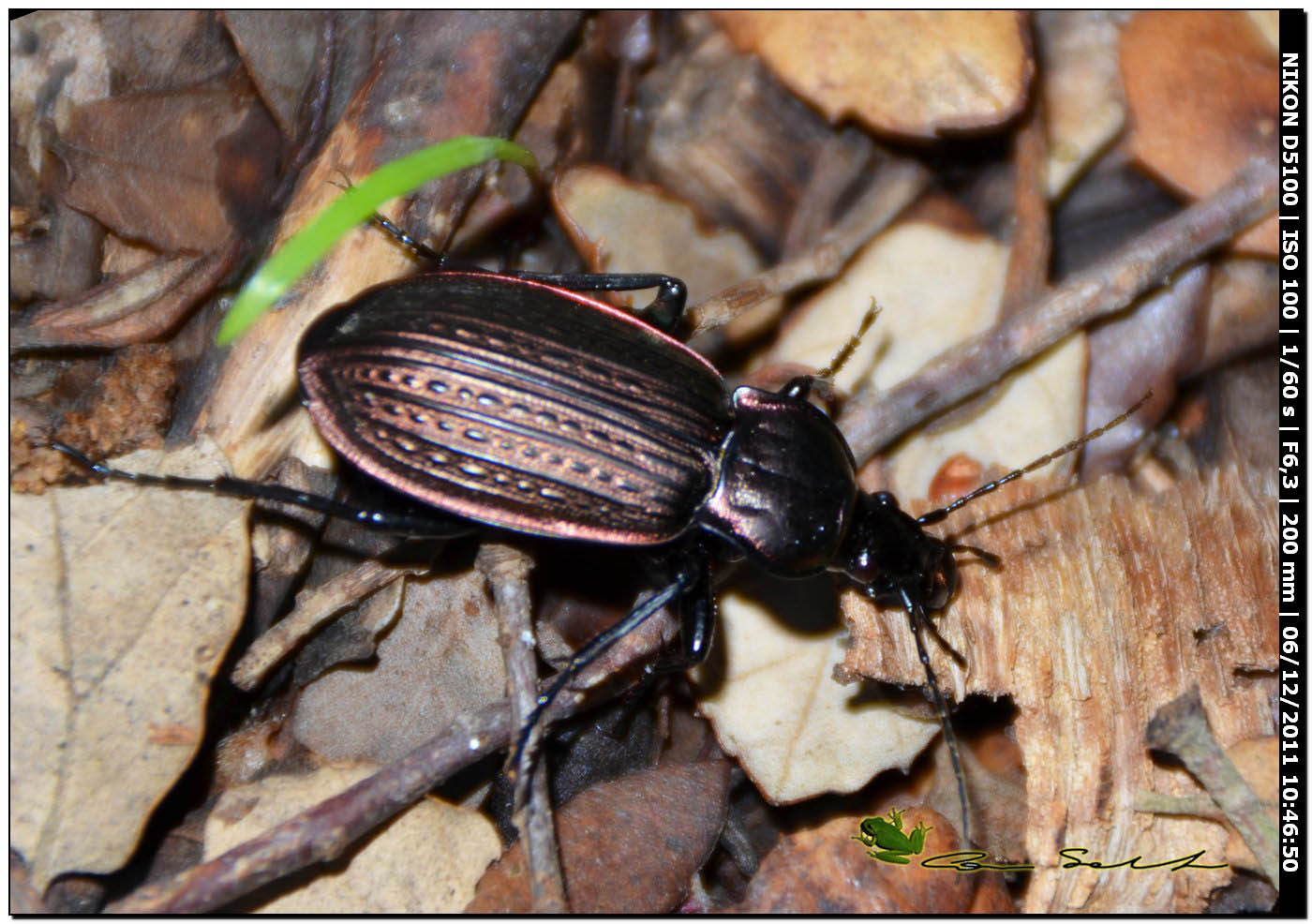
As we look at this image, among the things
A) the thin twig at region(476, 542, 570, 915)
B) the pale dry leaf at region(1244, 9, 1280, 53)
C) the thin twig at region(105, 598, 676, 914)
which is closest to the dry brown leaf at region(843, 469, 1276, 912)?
the thin twig at region(476, 542, 570, 915)

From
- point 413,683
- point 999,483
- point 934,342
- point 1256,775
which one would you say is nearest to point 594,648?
point 413,683

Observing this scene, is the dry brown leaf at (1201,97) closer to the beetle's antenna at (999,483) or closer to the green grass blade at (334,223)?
the beetle's antenna at (999,483)

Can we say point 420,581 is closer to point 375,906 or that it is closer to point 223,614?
point 223,614

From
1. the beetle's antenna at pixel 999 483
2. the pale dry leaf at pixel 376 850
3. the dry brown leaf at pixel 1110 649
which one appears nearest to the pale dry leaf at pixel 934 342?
the beetle's antenna at pixel 999 483

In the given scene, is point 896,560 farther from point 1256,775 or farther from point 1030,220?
point 1030,220

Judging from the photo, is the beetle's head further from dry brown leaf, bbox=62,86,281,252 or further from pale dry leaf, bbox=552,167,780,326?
dry brown leaf, bbox=62,86,281,252

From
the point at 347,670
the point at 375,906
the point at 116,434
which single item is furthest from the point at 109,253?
the point at 375,906
